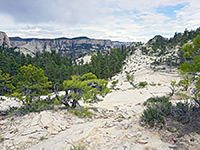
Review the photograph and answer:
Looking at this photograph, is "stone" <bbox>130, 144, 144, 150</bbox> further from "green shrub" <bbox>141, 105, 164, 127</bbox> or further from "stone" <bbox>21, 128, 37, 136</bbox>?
"stone" <bbox>21, 128, 37, 136</bbox>

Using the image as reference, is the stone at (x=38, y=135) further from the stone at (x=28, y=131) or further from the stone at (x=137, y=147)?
the stone at (x=137, y=147)

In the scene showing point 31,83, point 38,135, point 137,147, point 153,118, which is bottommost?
point 38,135

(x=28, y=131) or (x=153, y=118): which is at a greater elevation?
(x=153, y=118)

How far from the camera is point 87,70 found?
4341cm

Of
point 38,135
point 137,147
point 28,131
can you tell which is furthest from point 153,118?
point 28,131

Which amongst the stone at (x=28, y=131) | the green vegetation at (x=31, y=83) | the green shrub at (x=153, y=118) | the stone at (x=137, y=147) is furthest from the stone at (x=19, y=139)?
the green shrub at (x=153, y=118)

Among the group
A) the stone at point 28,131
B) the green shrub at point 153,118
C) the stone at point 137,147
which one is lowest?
the stone at point 28,131

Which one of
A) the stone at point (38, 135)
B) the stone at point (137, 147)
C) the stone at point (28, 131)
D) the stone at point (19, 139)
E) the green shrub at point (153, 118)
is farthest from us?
the green shrub at point (153, 118)

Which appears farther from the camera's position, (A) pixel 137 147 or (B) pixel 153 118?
(B) pixel 153 118

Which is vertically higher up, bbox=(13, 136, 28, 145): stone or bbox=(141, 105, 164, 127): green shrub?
bbox=(141, 105, 164, 127): green shrub

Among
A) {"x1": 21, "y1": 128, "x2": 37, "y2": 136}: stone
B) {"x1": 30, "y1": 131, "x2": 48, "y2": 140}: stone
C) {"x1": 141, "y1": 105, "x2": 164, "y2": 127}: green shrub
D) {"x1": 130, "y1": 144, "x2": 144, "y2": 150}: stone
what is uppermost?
{"x1": 141, "y1": 105, "x2": 164, "y2": 127}: green shrub

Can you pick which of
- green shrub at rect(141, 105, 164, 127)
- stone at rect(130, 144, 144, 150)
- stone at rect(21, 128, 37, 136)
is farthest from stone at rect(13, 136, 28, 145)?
green shrub at rect(141, 105, 164, 127)

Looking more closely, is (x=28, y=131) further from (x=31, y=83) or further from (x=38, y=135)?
(x=31, y=83)

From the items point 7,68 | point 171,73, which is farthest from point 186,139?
point 7,68
